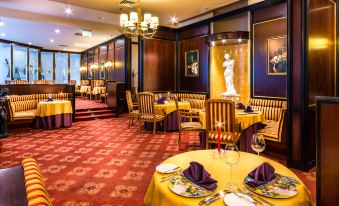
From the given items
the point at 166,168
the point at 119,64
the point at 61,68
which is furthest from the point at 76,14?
the point at 61,68

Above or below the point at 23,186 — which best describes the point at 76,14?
above

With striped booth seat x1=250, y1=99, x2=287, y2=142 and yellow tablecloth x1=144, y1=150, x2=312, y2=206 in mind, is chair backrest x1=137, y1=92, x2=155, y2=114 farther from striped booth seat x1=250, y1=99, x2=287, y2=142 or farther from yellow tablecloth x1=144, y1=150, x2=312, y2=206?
yellow tablecloth x1=144, y1=150, x2=312, y2=206

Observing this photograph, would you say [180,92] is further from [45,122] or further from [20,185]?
[20,185]

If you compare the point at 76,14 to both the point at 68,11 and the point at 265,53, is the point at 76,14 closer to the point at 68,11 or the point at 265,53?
the point at 68,11

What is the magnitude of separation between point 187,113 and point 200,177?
416 cm

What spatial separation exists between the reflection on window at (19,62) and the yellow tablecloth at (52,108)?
808 centimetres

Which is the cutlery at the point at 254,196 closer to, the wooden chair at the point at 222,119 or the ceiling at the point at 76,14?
the wooden chair at the point at 222,119

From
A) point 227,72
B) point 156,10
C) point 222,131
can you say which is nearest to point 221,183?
point 222,131

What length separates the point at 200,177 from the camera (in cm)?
138

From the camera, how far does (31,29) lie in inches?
398

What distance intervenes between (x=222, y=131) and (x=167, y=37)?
5615mm

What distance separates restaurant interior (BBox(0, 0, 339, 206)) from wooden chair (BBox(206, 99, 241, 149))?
0.02 metres

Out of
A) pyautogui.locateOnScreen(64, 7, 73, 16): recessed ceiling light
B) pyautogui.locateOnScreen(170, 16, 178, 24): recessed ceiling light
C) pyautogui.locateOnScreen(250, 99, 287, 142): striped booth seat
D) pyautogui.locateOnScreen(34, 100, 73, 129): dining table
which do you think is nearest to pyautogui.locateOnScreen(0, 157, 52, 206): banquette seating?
pyautogui.locateOnScreen(250, 99, 287, 142): striped booth seat

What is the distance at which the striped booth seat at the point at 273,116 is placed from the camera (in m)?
4.05
